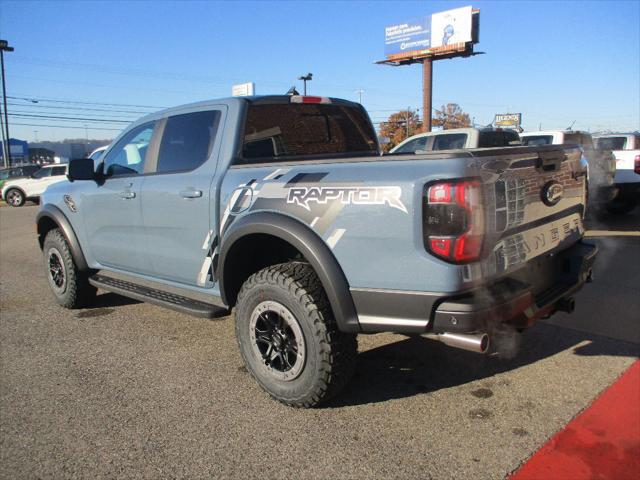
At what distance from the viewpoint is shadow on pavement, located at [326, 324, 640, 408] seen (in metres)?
3.41

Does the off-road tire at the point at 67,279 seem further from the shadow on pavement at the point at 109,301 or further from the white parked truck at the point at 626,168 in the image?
the white parked truck at the point at 626,168

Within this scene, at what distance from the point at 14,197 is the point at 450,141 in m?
19.4

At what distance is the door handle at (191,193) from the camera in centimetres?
360

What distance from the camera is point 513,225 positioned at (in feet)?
8.96


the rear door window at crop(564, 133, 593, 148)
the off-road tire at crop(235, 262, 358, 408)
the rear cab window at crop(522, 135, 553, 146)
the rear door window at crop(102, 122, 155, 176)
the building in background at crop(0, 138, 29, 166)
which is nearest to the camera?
the off-road tire at crop(235, 262, 358, 408)

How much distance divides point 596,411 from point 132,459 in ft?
8.65

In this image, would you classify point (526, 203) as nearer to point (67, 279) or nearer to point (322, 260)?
point (322, 260)

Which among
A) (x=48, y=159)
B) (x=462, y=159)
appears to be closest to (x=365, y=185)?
(x=462, y=159)

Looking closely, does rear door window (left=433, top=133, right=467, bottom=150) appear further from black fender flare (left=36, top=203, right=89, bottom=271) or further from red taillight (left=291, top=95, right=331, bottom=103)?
black fender flare (left=36, top=203, right=89, bottom=271)

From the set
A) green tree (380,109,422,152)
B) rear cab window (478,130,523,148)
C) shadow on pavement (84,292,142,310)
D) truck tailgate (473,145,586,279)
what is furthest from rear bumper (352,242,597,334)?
green tree (380,109,422,152)

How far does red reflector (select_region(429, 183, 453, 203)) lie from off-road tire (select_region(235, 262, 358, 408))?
0.88 meters

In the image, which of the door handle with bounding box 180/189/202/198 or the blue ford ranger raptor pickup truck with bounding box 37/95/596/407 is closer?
the blue ford ranger raptor pickup truck with bounding box 37/95/596/407

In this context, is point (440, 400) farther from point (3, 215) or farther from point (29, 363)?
point (3, 215)

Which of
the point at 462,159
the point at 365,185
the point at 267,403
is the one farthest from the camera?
the point at 267,403
